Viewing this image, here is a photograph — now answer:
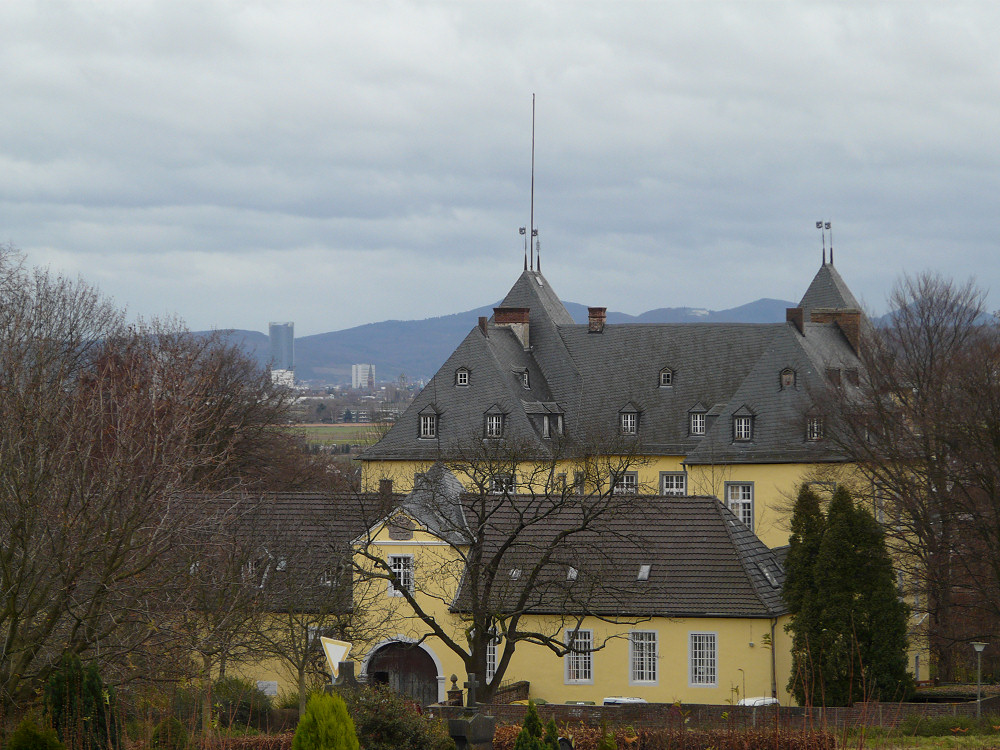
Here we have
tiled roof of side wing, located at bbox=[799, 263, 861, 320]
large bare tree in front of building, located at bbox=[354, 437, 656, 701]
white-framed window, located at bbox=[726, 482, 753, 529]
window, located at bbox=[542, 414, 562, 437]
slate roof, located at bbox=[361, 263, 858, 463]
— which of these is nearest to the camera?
large bare tree in front of building, located at bbox=[354, 437, 656, 701]

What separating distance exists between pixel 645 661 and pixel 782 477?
22662mm

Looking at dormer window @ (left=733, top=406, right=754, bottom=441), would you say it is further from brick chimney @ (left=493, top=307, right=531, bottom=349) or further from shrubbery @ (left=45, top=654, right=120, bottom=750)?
shrubbery @ (left=45, top=654, right=120, bottom=750)

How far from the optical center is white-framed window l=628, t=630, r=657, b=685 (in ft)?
103

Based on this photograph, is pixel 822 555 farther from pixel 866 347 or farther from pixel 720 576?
pixel 866 347

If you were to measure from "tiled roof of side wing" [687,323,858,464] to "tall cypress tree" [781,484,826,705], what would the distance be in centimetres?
1765

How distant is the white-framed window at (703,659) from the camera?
31.3 meters

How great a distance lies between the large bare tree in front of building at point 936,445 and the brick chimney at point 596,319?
57.3 feet

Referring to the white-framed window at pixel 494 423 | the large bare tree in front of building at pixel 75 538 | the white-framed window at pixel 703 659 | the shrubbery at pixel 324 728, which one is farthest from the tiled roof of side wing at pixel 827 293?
the shrubbery at pixel 324 728

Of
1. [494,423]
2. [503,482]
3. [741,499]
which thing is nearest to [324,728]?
[503,482]

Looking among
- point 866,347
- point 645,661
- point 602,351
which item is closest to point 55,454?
point 645,661

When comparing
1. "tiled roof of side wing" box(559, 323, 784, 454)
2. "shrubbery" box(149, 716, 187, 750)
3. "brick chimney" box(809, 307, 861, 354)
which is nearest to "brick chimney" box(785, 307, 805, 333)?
"tiled roof of side wing" box(559, 323, 784, 454)

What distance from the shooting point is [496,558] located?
2473 cm

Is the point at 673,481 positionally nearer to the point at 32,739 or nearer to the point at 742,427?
the point at 742,427

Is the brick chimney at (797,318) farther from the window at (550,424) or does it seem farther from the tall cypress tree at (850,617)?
the tall cypress tree at (850,617)
